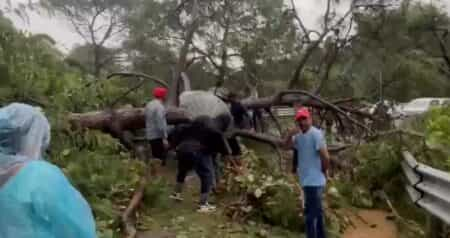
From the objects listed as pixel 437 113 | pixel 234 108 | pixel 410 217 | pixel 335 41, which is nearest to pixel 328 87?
pixel 335 41

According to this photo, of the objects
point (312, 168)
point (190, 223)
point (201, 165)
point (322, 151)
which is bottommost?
point (190, 223)

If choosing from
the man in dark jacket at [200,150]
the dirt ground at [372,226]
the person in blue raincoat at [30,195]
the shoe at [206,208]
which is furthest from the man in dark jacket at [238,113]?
the person in blue raincoat at [30,195]

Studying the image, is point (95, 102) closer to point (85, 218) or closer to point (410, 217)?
point (410, 217)

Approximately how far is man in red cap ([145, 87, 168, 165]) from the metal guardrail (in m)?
3.54

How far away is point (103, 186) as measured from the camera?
6.17 metres

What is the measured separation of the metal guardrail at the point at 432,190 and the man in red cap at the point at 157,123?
3.54 metres

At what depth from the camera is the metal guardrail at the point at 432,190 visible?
13.9ft

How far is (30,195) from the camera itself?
6.08ft

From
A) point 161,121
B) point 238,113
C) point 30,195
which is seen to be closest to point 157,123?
point 161,121

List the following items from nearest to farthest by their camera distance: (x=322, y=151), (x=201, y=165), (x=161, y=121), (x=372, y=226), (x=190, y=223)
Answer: (x=322, y=151), (x=190, y=223), (x=372, y=226), (x=201, y=165), (x=161, y=121)

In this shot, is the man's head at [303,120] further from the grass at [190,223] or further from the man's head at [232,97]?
the man's head at [232,97]

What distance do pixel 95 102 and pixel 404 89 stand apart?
922cm

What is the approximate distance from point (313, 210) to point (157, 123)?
3.34m

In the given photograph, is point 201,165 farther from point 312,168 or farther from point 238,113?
point 238,113
